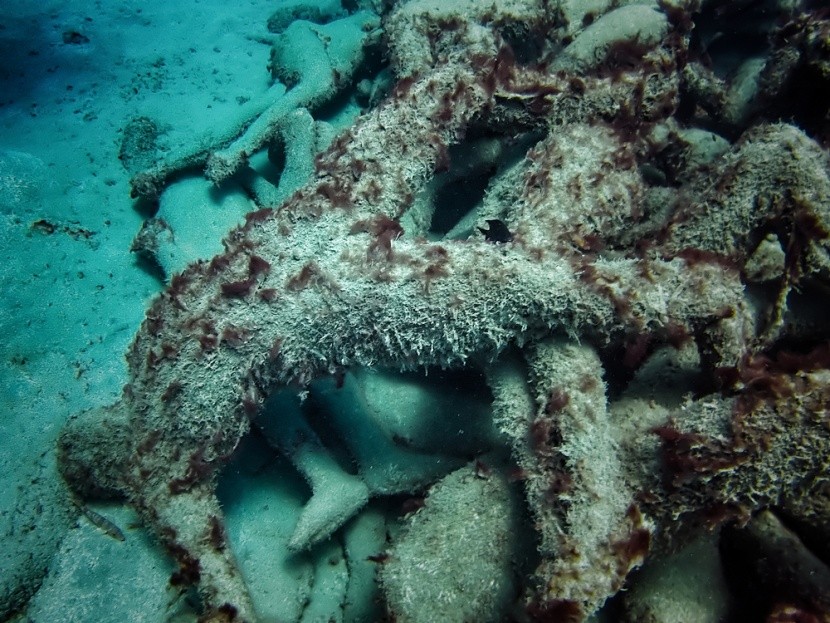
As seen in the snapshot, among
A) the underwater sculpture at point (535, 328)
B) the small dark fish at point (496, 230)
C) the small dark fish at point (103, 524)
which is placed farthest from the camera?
the small dark fish at point (496, 230)

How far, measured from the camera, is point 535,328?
260cm

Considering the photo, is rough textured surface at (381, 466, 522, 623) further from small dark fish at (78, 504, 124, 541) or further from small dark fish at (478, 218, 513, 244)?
small dark fish at (78, 504, 124, 541)

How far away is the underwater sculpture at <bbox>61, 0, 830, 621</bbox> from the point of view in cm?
224

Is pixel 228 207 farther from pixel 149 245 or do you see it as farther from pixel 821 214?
pixel 821 214

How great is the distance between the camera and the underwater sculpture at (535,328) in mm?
2242

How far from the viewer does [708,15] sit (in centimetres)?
508

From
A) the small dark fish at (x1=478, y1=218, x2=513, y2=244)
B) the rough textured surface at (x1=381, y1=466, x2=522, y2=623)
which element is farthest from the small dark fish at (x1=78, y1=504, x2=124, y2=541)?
the small dark fish at (x1=478, y1=218, x2=513, y2=244)

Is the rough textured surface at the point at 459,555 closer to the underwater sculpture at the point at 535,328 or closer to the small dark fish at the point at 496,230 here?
the underwater sculpture at the point at 535,328

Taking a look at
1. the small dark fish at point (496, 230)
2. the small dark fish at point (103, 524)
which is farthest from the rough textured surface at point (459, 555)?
the small dark fish at point (103, 524)

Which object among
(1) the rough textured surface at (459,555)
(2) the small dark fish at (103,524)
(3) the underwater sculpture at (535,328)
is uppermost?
(3) the underwater sculpture at (535,328)

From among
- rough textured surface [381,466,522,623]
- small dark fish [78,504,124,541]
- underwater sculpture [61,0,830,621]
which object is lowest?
small dark fish [78,504,124,541]

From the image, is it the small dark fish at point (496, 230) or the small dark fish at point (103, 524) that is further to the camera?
the small dark fish at point (496, 230)

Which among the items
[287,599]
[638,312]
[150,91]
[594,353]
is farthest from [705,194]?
[150,91]

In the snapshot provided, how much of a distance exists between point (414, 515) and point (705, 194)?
2.76m
